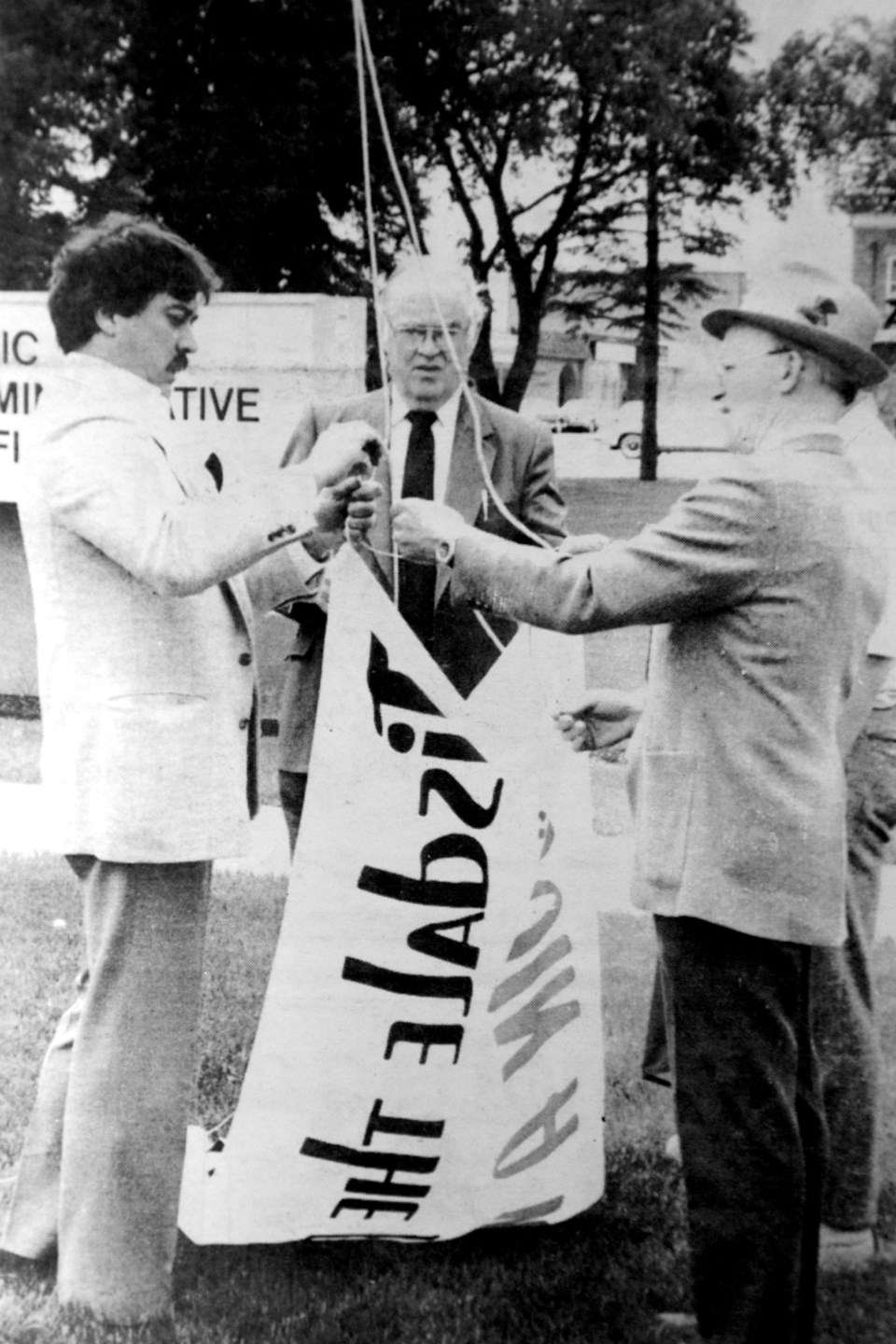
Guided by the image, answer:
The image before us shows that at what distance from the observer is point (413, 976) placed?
2143mm

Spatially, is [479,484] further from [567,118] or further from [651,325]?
[567,118]

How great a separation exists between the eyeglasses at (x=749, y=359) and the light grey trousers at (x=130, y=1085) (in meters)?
1.06

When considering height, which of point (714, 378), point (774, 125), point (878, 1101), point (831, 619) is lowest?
point (878, 1101)

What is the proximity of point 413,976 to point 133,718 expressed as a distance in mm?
613

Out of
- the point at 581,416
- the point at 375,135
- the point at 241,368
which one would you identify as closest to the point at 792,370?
the point at 581,416

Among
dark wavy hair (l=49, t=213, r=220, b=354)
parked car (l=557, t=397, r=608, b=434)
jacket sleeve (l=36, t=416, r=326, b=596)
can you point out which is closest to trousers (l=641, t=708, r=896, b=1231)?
parked car (l=557, t=397, r=608, b=434)

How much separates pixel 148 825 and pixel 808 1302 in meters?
1.19

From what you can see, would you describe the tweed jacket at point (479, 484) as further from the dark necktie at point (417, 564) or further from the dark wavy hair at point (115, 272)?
the dark wavy hair at point (115, 272)

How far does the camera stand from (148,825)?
1.94 metres

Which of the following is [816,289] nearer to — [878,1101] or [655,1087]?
[878,1101]

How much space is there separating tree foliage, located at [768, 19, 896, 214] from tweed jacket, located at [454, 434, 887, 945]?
578 mm

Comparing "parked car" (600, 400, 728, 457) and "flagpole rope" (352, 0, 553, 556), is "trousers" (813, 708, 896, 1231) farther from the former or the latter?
"flagpole rope" (352, 0, 553, 556)

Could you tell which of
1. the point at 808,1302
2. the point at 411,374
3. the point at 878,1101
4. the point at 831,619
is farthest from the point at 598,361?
the point at 808,1302

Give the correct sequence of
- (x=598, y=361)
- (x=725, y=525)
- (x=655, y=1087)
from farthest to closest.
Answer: (x=655, y=1087)
(x=598, y=361)
(x=725, y=525)
